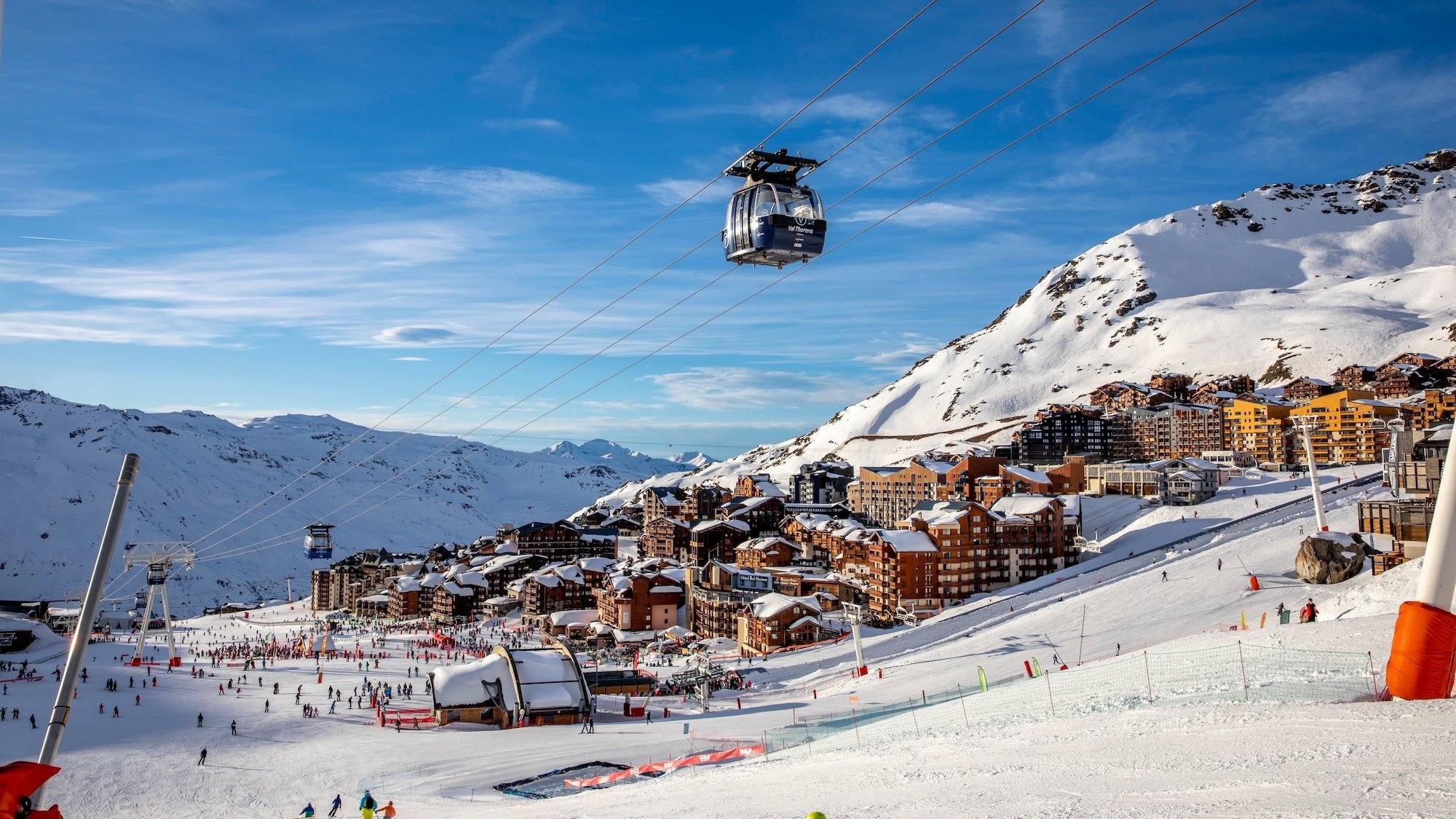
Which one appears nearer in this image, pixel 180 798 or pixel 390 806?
pixel 390 806

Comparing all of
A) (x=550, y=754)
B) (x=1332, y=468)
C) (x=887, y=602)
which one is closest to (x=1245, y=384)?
(x=1332, y=468)

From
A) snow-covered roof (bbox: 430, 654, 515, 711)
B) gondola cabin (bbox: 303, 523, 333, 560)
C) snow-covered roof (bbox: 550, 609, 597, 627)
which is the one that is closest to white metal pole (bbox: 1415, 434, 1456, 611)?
snow-covered roof (bbox: 430, 654, 515, 711)

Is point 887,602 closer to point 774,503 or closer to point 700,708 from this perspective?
point 700,708

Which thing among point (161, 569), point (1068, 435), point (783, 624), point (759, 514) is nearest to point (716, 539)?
point (759, 514)

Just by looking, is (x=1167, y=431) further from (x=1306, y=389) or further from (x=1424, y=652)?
(x=1424, y=652)

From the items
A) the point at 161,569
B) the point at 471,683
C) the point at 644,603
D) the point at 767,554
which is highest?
the point at 161,569

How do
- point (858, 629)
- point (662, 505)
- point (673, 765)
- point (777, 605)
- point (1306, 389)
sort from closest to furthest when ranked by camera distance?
point (673, 765)
point (858, 629)
point (777, 605)
point (1306, 389)
point (662, 505)
